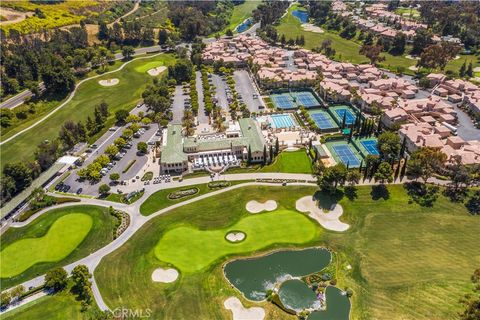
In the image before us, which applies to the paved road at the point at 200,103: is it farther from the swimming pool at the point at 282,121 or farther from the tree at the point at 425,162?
the tree at the point at 425,162

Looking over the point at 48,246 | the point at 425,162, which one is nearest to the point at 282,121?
the point at 425,162

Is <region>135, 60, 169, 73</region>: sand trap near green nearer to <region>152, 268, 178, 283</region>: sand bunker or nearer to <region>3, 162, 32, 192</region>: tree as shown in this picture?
<region>3, 162, 32, 192</region>: tree

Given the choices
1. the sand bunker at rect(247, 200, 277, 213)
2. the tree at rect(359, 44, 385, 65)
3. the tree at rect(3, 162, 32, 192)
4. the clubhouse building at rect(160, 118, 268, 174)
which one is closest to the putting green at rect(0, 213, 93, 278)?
the tree at rect(3, 162, 32, 192)

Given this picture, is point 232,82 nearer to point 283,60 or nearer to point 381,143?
point 283,60

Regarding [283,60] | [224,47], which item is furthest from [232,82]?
[224,47]

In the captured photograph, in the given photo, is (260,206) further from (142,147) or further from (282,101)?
(282,101)
